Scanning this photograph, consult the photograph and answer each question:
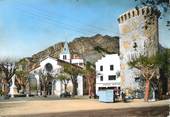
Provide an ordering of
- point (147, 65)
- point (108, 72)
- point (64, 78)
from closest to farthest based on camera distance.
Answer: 1. point (147, 65)
2. point (108, 72)
3. point (64, 78)

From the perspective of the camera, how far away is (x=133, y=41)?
2992 inches

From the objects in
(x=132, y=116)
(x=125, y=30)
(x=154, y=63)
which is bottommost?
(x=132, y=116)

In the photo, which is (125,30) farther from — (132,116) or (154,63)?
(132,116)

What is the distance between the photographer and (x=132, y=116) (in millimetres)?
28422

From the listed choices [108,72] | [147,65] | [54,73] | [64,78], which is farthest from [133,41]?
[54,73]

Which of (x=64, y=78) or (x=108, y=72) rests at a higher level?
(x=108, y=72)

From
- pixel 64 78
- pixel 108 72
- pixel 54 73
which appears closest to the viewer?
pixel 108 72

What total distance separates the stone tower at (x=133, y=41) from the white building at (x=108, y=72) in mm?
30879

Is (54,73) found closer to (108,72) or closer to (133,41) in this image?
(108,72)

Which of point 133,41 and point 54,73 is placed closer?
point 133,41

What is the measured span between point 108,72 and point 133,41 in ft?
120

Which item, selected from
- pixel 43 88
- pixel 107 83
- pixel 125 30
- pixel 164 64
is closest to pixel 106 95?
pixel 164 64

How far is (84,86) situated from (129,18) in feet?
165

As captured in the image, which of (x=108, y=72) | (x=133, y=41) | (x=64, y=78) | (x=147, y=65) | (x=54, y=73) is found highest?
(x=133, y=41)
